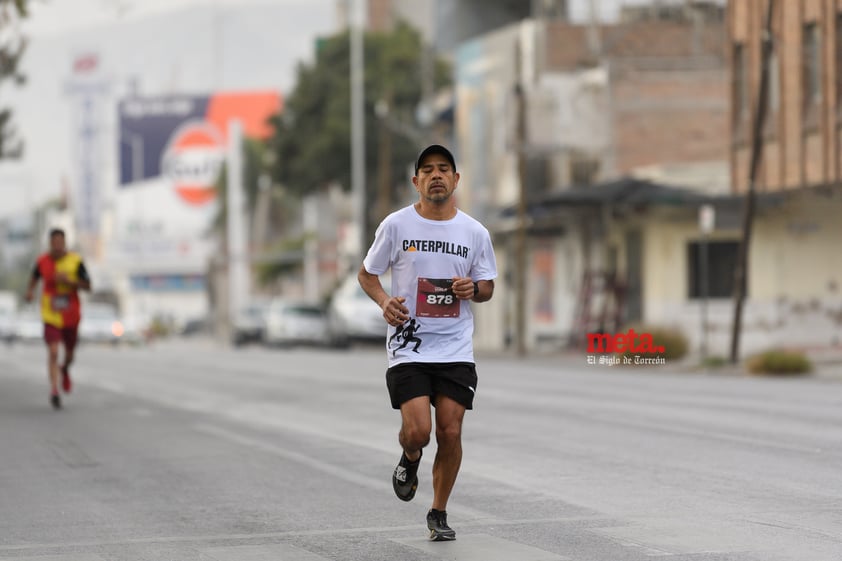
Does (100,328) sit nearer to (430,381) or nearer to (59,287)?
(59,287)

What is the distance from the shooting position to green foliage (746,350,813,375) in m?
29.5

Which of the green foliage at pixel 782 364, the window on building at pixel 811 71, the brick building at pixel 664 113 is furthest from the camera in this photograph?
the brick building at pixel 664 113

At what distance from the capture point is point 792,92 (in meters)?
37.3

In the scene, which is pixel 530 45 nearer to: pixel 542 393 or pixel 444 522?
pixel 542 393

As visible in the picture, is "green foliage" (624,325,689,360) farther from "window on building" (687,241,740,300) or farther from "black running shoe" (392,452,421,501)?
"black running shoe" (392,452,421,501)

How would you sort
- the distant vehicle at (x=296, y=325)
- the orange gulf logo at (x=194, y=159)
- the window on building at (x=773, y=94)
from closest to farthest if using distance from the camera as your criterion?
the window on building at (x=773, y=94), the distant vehicle at (x=296, y=325), the orange gulf logo at (x=194, y=159)

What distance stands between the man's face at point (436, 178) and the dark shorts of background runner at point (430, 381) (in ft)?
2.80

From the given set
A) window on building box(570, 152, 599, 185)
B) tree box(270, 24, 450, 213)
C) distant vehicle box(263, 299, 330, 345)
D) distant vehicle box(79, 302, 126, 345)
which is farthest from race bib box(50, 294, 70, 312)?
tree box(270, 24, 450, 213)

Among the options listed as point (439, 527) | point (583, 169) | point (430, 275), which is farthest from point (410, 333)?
point (583, 169)

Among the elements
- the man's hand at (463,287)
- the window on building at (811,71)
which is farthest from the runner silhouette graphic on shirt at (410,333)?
the window on building at (811,71)

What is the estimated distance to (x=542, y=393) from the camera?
2336 centimetres

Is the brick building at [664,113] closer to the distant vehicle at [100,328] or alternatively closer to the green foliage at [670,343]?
the green foliage at [670,343]

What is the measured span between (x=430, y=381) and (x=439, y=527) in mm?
747

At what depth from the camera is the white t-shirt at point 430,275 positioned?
370 inches
